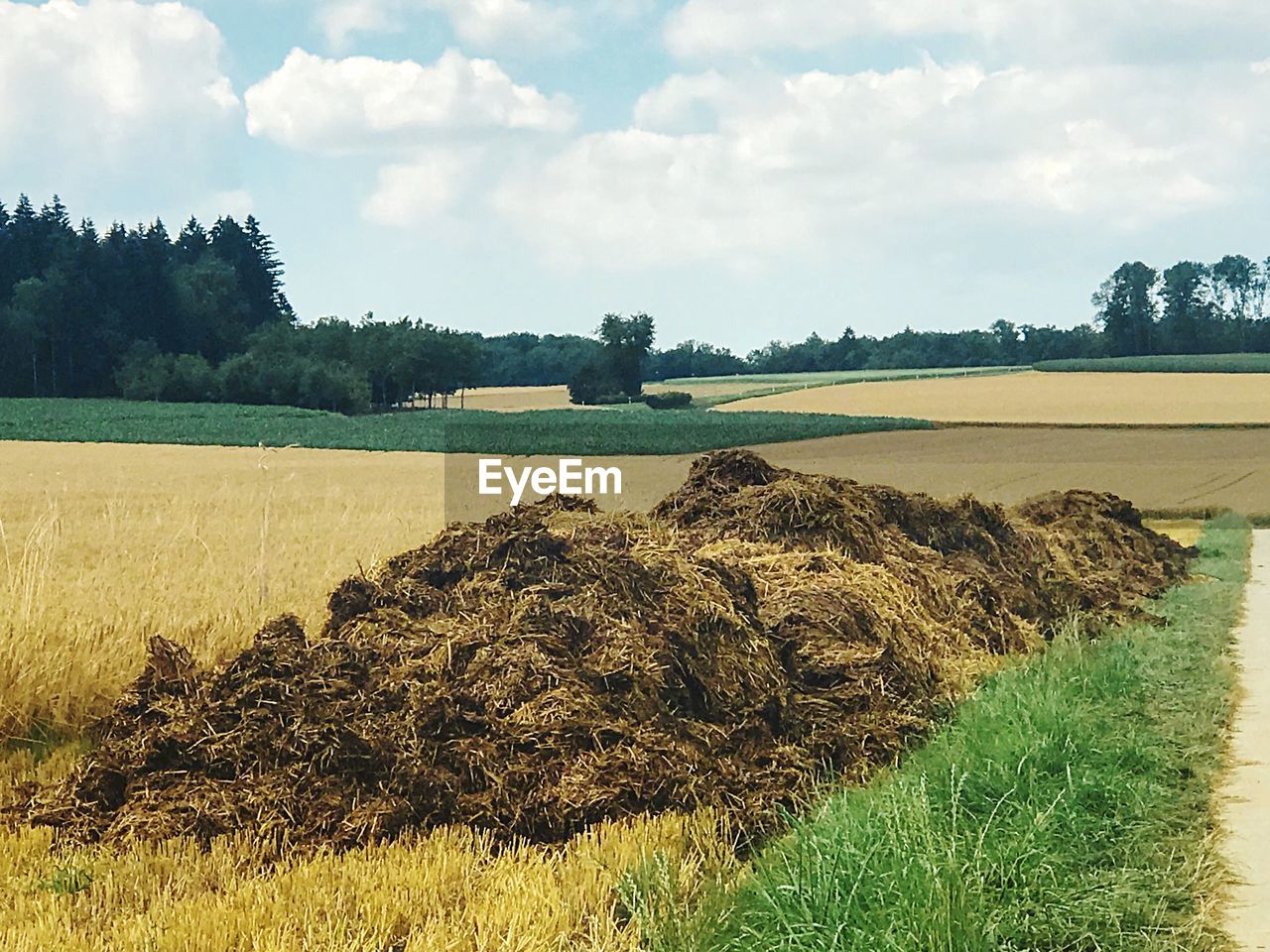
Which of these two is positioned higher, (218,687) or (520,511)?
(520,511)

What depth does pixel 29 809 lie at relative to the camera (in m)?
6.62

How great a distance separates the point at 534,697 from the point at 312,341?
97158 mm

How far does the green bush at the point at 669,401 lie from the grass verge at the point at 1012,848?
2406 inches

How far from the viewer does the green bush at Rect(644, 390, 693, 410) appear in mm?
69688

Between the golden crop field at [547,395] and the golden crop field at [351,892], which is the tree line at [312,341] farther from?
the golden crop field at [351,892]

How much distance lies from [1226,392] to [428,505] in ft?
176

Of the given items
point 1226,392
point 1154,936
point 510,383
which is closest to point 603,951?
point 1154,936

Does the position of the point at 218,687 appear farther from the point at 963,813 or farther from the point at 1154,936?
the point at 1154,936

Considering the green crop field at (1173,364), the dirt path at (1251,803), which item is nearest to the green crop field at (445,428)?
the green crop field at (1173,364)

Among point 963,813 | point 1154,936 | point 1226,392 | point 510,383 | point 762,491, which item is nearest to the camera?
point 1154,936

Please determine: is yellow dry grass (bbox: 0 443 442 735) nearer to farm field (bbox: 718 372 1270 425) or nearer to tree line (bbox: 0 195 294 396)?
farm field (bbox: 718 372 1270 425)

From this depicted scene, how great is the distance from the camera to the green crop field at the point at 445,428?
46688 millimetres

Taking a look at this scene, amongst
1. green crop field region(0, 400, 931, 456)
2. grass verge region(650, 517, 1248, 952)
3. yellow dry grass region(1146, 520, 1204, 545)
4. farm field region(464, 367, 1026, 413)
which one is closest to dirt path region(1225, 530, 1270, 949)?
grass verge region(650, 517, 1248, 952)

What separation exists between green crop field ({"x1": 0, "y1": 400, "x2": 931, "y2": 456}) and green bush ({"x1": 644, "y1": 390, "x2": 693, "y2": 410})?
26.1ft
